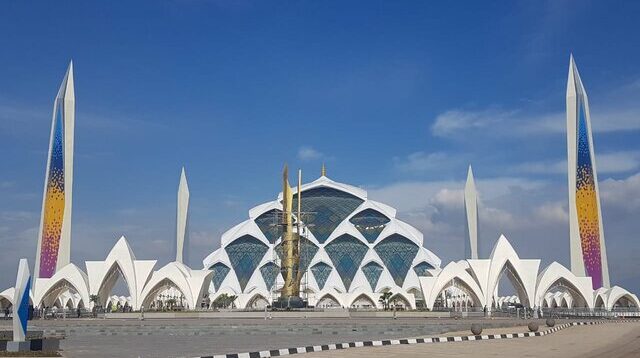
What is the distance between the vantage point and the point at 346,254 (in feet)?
315

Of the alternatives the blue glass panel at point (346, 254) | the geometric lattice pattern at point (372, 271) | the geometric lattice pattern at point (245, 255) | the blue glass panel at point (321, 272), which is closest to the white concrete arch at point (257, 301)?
the geometric lattice pattern at point (245, 255)

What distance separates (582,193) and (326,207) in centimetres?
4274

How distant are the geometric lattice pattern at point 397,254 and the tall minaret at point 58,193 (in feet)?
142

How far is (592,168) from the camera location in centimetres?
6606

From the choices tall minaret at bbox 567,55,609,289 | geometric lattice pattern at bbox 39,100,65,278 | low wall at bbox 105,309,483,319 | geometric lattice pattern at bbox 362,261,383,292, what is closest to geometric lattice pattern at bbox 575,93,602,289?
tall minaret at bbox 567,55,609,289

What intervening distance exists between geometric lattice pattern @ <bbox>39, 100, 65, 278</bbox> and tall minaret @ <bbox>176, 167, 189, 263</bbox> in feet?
55.7

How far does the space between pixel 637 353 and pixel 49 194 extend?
5963cm

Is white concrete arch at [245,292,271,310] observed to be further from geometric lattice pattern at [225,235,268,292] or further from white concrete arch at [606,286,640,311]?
white concrete arch at [606,286,640,311]

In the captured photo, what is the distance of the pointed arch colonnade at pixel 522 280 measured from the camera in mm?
62094

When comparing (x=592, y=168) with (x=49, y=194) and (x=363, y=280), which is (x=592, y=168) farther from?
(x=49, y=194)

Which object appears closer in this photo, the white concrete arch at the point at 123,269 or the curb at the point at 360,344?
the curb at the point at 360,344

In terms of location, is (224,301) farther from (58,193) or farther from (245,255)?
(58,193)

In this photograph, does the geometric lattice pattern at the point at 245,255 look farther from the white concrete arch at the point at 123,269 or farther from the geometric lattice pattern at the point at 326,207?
the white concrete arch at the point at 123,269

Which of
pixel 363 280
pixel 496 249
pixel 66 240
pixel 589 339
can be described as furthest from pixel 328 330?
pixel 363 280
